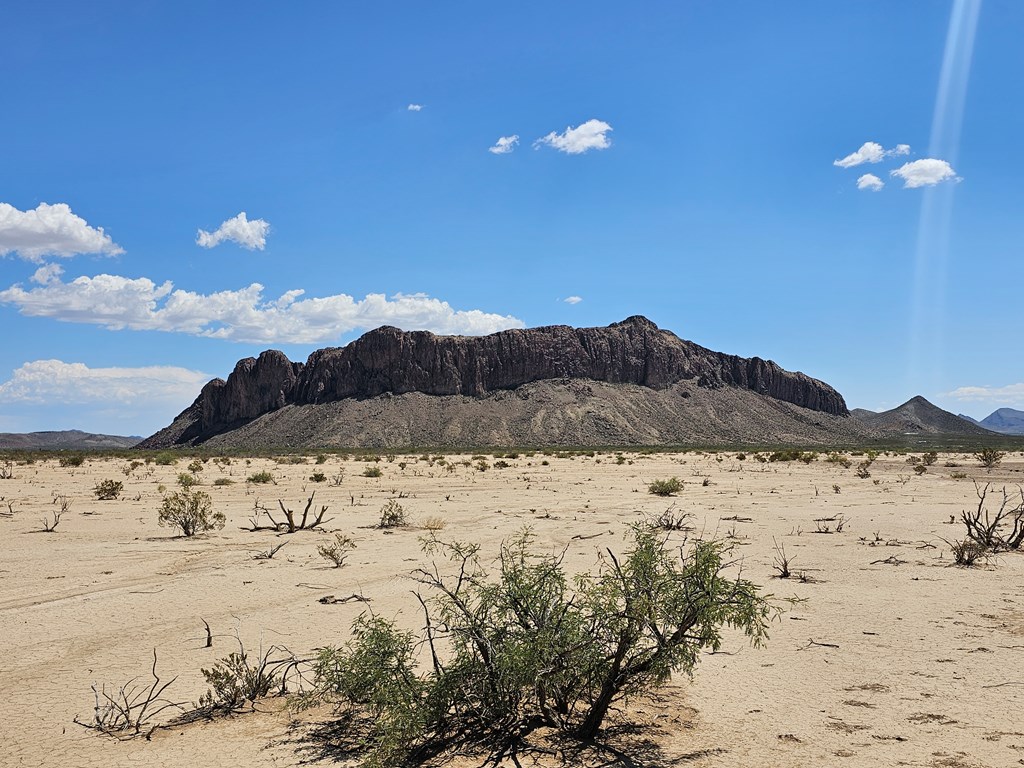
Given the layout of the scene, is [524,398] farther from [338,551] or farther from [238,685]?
[238,685]

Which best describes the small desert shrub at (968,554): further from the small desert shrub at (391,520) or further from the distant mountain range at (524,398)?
the distant mountain range at (524,398)

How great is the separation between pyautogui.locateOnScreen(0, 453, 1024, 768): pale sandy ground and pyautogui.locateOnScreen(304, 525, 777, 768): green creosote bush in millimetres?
688

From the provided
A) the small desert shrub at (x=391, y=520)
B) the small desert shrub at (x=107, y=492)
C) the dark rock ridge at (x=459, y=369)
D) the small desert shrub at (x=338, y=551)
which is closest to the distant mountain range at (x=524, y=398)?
the dark rock ridge at (x=459, y=369)

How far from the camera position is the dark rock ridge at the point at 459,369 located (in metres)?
132

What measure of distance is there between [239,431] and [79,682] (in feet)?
421

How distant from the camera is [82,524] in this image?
15.6 meters

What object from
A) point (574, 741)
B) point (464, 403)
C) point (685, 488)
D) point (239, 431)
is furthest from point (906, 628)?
point (239, 431)

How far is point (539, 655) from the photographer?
464cm

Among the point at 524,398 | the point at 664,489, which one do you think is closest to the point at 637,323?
the point at 524,398

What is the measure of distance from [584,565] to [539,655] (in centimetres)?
678

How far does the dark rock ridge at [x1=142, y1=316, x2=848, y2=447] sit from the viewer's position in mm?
131500

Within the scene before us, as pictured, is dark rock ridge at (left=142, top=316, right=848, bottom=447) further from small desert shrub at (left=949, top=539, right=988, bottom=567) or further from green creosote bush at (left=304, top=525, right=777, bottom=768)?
green creosote bush at (left=304, top=525, right=777, bottom=768)

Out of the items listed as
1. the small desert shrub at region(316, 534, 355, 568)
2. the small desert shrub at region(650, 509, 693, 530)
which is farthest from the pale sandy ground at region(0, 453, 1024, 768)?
the small desert shrub at region(650, 509, 693, 530)

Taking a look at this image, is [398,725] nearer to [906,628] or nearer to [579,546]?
[906,628]
